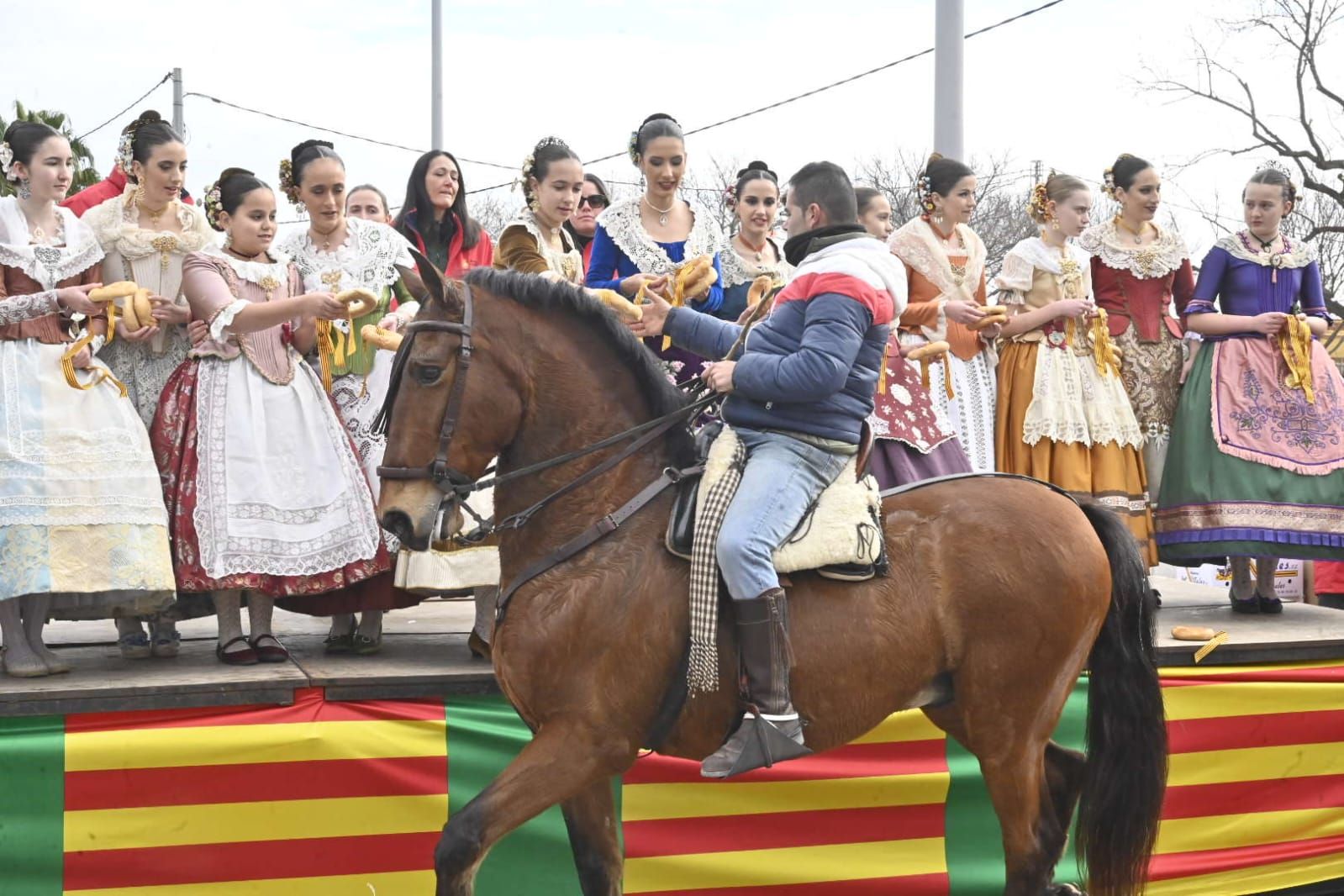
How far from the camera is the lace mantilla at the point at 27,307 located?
13.1 ft

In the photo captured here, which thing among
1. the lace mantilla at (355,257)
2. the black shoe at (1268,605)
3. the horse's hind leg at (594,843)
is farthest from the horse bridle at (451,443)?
the black shoe at (1268,605)

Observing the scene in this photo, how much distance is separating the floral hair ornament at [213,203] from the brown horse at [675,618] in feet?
5.09

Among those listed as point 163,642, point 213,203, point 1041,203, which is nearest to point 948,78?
point 1041,203

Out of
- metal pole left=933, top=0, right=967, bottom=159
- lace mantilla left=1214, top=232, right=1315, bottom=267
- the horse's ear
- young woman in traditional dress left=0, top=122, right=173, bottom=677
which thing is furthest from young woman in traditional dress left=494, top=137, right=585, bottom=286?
metal pole left=933, top=0, right=967, bottom=159

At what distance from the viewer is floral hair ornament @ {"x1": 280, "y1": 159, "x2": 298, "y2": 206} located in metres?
4.78

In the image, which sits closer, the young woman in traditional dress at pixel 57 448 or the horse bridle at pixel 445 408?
the horse bridle at pixel 445 408

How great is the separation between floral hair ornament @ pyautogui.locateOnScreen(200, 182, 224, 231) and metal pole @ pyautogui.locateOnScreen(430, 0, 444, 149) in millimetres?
9482

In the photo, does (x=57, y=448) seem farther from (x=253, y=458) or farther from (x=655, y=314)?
(x=655, y=314)

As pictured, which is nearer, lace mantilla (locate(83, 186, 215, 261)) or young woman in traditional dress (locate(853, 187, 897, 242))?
lace mantilla (locate(83, 186, 215, 261))

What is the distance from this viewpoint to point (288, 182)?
4785 mm

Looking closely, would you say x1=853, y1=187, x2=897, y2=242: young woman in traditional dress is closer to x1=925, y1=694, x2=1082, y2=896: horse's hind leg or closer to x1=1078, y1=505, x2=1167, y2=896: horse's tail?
x1=1078, y1=505, x2=1167, y2=896: horse's tail

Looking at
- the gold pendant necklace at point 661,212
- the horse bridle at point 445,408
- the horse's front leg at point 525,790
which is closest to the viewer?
the horse's front leg at point 525,790

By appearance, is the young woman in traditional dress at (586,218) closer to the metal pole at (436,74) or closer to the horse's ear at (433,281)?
the horse's ear at (433,281)

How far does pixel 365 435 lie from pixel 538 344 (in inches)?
57.2
